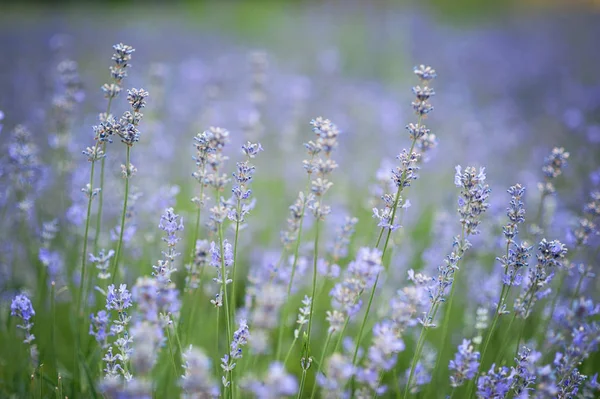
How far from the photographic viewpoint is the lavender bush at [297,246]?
145 cm

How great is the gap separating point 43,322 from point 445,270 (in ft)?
6.40

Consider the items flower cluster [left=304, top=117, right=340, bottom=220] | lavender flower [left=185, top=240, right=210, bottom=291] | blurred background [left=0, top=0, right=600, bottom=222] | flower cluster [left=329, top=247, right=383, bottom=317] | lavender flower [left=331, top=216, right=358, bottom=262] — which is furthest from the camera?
blurred background [left=0, top=0, right=600, bottom=222]

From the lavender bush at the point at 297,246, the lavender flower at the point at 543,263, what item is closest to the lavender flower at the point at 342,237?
the lavender bush at the point at 297,246

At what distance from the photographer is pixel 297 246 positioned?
5.34ft

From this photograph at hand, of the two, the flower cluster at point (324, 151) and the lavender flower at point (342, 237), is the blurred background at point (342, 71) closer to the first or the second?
the lavender flower at point (342, 237)

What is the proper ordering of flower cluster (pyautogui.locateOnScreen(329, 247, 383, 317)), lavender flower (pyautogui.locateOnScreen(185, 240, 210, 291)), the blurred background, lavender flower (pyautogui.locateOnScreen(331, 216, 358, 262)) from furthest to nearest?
the blurred background
lavender flower (pyautogui.locateOnScreen(331, 216, 358, 262))
lavender flower (pyautogui.locateOnScreen(185, 240, 210, 291))
flower cluster (pyautogui.locateOnScreen(329, 247, 383, 317))

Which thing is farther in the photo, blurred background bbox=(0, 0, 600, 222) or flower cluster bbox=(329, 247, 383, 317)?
blurred background bbox=(0, 0, 600, 222)

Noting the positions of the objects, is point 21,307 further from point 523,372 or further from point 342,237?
point 523,372

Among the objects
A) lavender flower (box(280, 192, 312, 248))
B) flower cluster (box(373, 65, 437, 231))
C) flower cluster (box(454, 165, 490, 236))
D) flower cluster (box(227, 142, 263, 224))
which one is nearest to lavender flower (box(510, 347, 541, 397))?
flower cluster (box(454, 165, 490, 236))

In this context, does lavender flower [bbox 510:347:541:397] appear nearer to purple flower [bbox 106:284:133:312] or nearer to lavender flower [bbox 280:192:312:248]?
lavender flower [bbox 280:192:312:248]

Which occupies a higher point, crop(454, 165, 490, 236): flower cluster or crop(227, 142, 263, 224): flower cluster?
crop(454, 165, 490, 236): flower cluster

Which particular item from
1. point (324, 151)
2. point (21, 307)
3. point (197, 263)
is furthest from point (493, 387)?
point (21, 307)

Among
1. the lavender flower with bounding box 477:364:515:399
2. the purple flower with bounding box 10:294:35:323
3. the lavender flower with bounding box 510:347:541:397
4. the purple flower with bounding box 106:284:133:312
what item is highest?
the lavender flower with bounding box 510:347:541:397

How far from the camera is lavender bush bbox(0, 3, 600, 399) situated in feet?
4.77
